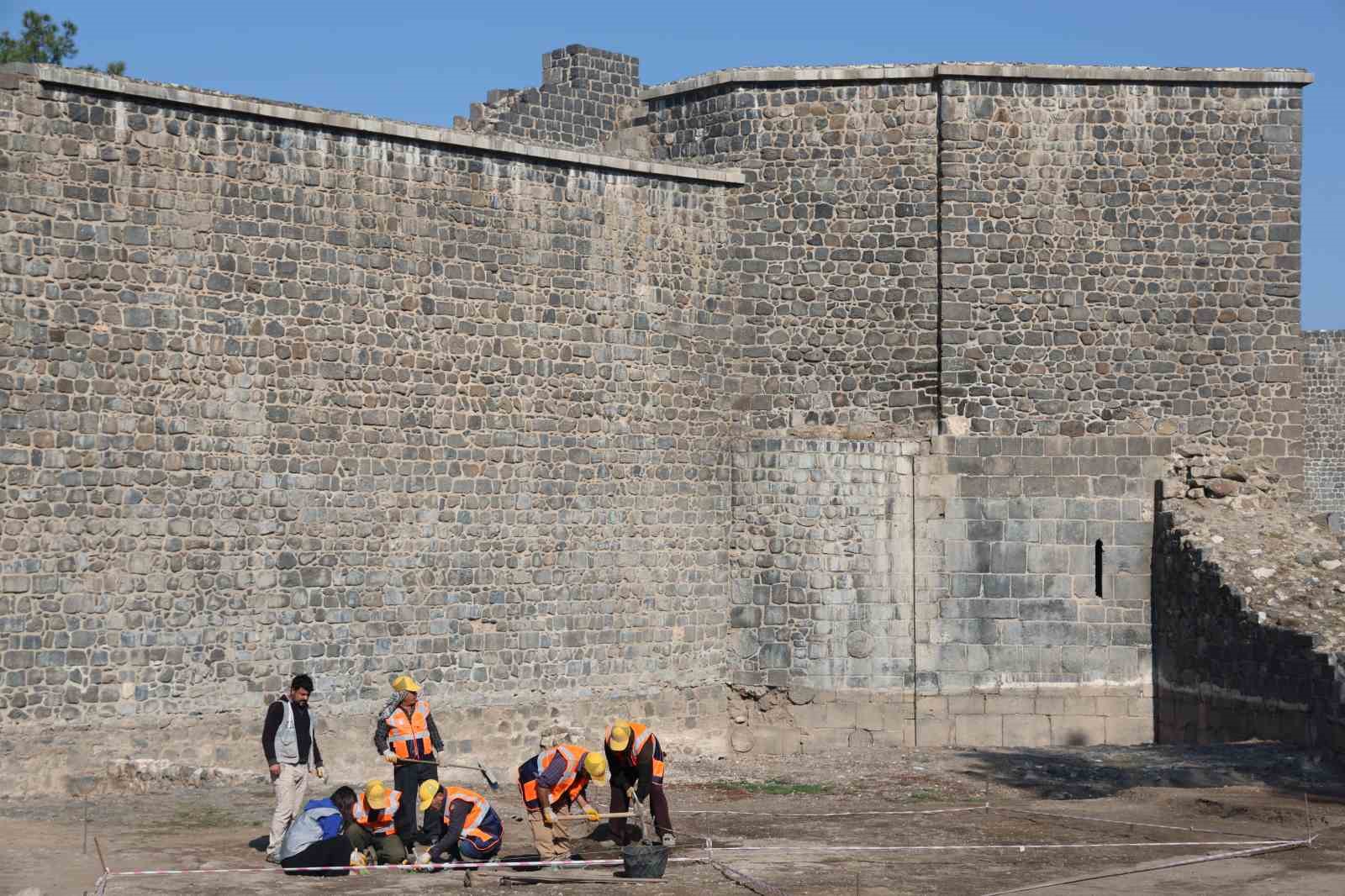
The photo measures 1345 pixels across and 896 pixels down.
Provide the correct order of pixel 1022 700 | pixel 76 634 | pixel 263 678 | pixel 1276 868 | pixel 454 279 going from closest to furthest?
1. pixel 1276 868
2. pixel 76 634
3. pixel 263 678
4. pixel 454 279
5. pixel 1022 700

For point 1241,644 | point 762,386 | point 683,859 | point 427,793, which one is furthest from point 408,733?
point 1241,644

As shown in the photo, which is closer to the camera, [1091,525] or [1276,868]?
[1276,868]

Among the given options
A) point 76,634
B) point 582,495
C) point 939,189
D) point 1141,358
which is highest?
point 939,189

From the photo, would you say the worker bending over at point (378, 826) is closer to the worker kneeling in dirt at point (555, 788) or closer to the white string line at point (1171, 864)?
the worker kneeling in dirt at point (555, 788)

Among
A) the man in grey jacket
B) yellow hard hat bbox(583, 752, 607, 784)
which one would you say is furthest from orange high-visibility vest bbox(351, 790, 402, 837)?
yellow hard hat bbox(583, 752, 607, 784)

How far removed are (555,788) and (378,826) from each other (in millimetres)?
1135

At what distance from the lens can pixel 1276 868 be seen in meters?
10.9

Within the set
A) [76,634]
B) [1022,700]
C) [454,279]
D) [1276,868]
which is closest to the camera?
[1276,868]

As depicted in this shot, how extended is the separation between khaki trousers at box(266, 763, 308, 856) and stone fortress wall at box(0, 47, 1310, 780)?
2836 millimetres

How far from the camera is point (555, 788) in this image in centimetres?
1164

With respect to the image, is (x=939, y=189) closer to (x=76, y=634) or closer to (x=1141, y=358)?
(x=1141, y=358)

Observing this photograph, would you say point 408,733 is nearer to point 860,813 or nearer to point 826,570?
point 860,813

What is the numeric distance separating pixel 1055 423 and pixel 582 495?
4.78 m

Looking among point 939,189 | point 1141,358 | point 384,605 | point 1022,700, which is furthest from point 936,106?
point 384,605
